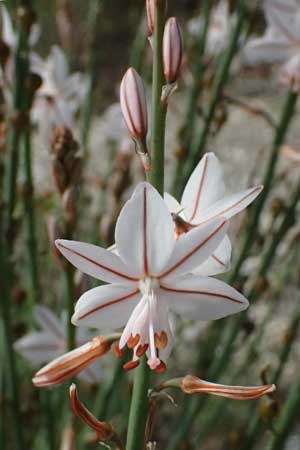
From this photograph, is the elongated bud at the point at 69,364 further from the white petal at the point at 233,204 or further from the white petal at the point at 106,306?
the white petal at the point at 233,204

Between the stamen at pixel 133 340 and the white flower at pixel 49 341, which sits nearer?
the stamen at pixel 133 340

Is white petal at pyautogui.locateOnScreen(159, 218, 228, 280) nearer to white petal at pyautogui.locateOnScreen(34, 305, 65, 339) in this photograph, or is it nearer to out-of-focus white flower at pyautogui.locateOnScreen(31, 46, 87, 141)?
white petal at pyautogui.locateOnScreen(34, 305, 65, 339)

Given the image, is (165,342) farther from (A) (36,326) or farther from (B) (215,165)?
(A) (36,326)

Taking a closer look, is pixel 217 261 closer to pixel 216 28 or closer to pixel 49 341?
pixel 49 341

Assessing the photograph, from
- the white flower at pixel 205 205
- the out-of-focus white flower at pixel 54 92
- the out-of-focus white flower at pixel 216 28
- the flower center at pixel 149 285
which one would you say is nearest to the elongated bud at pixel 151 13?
the white flower at pixel 205 205

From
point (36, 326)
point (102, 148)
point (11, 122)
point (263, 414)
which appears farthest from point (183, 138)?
point (102, 148)

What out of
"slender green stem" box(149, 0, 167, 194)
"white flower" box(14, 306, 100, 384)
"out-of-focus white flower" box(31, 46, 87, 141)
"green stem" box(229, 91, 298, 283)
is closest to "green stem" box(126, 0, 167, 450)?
"slender green stem" box(149, 0, 167, 194)
